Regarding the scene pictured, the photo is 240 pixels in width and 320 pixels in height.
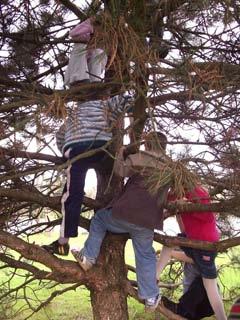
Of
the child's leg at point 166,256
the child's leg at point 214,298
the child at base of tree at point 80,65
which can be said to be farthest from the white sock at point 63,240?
the child's leg at point 214,298

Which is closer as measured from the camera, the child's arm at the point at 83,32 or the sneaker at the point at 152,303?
the child's arm at the point at 83,32

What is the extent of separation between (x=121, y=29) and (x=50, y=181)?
0.80m

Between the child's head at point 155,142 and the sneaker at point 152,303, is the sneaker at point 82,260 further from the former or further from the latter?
the child's head at point 155,142

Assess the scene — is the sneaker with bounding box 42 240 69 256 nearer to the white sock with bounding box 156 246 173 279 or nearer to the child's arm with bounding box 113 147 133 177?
the child's arm with bounding box 113 147 133 177

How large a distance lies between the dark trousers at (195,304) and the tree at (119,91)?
0.49 metres

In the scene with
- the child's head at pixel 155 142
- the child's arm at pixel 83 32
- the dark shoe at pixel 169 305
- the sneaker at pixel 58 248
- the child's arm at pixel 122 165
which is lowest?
the dark shoe at pixel 169 305

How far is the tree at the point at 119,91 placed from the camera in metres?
1.93

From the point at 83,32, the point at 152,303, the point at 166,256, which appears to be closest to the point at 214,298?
the point at 166,256

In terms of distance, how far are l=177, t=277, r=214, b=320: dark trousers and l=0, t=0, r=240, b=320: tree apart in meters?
0.49

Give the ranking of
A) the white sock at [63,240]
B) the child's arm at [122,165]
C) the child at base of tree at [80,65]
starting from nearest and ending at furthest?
1. the child at base of tree at [80,65]
2. the child's arm at [122,165]
3. the white sock at [63,240]

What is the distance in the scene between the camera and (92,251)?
9.45 feet

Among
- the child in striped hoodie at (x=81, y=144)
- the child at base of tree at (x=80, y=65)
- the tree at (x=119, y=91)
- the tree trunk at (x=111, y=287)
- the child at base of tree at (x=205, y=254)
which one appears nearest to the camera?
the tree at (x=119, y=91)

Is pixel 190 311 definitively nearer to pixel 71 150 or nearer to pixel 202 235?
pixel 202 235

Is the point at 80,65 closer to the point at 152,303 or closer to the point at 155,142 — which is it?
the point at 155,142
